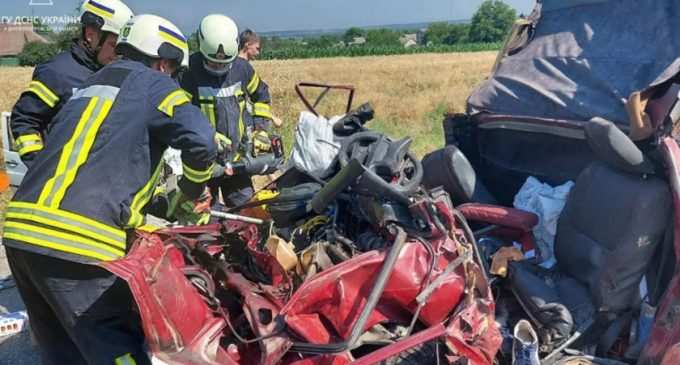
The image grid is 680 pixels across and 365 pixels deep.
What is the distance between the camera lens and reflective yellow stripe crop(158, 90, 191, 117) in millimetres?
2689

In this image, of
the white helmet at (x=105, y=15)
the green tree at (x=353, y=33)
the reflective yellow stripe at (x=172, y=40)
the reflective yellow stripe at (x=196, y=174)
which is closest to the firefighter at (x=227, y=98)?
the white helmet at (x=105, y=15)

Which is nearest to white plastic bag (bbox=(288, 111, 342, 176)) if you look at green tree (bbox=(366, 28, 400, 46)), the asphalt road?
the asphalt road

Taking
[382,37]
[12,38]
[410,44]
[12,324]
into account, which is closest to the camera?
[12,324]

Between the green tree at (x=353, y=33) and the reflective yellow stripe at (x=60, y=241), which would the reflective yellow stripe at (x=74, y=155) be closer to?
the reflective yellow stripe at (x=60, y=241)

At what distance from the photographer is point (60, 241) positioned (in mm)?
2553

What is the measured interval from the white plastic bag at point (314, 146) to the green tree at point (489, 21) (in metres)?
74.8

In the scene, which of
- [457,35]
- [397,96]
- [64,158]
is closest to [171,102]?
[64,158]

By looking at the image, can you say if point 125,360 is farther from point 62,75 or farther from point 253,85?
point 253,85

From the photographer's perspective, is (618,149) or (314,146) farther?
(314,146)

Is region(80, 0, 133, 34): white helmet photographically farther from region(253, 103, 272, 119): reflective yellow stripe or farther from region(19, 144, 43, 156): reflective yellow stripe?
region(253, 103, 272, 119): reflective yellow stripe

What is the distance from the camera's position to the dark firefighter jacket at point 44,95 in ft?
13.0

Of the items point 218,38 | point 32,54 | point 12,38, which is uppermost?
point 218,38

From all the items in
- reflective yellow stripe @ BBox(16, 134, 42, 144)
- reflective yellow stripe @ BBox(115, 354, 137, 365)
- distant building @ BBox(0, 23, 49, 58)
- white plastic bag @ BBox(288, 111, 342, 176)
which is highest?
white plastic bag @ BBox(288, 111, 342, 176)

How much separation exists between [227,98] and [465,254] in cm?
284
